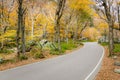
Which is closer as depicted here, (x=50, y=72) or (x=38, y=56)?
(x=50, y=72)

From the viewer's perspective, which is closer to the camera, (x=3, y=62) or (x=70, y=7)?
(x=3, y=62)

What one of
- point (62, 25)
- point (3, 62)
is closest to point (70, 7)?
point (62, 25)

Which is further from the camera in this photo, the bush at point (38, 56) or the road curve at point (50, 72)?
the bush at point (38, 56)

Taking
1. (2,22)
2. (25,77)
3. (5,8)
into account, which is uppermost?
(5,8)

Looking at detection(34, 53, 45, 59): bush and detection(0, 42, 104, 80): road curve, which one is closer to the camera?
detection(0, 42, 104, 80): road curve

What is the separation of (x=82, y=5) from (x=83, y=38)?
176 ft

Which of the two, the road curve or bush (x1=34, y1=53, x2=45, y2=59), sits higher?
bush (x1=34, y1=53, x2=45, y2=59)

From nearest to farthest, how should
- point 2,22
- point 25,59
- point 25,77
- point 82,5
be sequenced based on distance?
point 25,77 → point 25,59 → point 2,22 → point 82,5

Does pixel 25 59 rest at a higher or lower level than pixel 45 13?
lower

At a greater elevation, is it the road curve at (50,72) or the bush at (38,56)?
the bush at (38,56)

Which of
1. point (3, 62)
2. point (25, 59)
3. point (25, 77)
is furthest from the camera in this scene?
point (25, 59)

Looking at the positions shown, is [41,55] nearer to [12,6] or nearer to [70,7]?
[12,6]

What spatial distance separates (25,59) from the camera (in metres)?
21.2

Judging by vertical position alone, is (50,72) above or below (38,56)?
below
